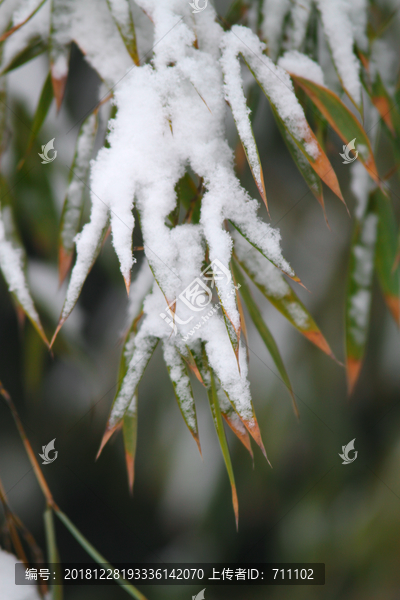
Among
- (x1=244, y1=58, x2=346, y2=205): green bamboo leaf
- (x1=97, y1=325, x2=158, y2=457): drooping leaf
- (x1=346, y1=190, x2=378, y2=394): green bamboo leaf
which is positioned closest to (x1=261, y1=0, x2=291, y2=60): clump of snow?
(x1=244, y1=58, x2=346, y2=205): green bamboo leaf

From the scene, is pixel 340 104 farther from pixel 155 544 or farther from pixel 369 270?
pixel 155 544

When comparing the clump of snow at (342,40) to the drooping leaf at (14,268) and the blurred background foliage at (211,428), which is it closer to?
the blurred background foliage at (211,428)

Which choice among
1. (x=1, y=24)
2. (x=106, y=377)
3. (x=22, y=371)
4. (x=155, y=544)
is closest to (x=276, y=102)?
(x=1, y=24)

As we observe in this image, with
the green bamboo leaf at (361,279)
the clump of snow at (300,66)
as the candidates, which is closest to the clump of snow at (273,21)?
the clump of snow at (300,66)

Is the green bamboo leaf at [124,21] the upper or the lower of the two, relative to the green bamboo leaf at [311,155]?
upper

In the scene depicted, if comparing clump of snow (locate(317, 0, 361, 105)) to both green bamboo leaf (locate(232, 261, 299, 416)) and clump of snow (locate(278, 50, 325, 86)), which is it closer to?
clump of snow (locate(278, 50, 325, 86))

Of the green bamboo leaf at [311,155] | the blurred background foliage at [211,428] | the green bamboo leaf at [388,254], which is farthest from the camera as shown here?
the blurred background foliage at [211,428]
